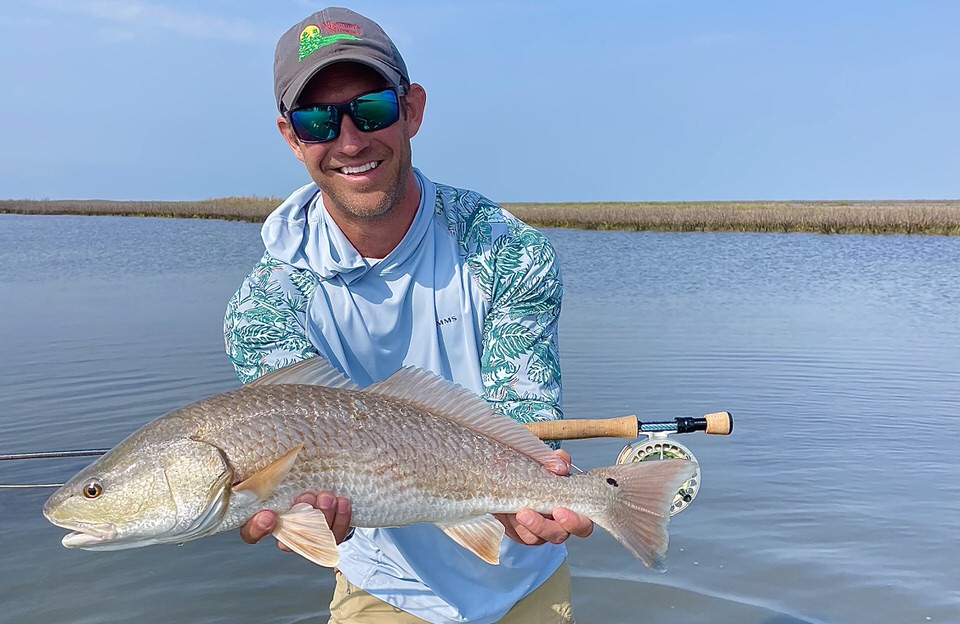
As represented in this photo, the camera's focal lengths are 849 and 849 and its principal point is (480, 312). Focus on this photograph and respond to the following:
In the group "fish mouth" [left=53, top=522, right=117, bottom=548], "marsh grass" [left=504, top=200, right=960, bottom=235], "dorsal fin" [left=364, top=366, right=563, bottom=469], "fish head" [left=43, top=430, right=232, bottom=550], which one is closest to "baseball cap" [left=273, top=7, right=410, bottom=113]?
"dorsal fin" [left=364, top=366, right=563, bottom=469]

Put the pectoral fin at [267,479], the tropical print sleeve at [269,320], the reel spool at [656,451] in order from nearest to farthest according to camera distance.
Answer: the pectoral fin at [267,479], the tropical print sleeve at [269,320], the reel spool at [656,451]

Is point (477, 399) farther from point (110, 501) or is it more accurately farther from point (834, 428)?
point (834, 428)

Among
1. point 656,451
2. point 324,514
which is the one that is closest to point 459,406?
point 324,514

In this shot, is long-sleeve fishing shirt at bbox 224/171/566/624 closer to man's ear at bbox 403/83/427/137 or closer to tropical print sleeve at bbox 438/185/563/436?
tropical print sleeve at bbox 438/185/563/436

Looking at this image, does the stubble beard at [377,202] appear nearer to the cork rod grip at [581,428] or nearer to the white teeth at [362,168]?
the white teeth at [362,168]

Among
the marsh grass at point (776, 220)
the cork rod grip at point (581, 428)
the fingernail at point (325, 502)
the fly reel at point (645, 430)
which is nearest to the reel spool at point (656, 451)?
the fly reel at point (645, 430)

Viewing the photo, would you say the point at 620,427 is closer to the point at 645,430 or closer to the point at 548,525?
the point at 645,430

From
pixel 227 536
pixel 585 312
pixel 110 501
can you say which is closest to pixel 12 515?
pixel 227 536

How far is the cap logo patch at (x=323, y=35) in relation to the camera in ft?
10.2

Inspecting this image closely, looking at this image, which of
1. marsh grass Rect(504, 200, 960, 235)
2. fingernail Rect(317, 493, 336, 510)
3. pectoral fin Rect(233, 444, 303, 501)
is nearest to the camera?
pectoral fin Rect(233, 444, 303, 501)

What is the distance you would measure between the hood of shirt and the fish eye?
1052mm

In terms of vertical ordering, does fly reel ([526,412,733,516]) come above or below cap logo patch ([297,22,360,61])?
below

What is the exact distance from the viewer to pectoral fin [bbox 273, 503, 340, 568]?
2498 millimetres

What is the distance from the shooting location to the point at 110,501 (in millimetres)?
2539
